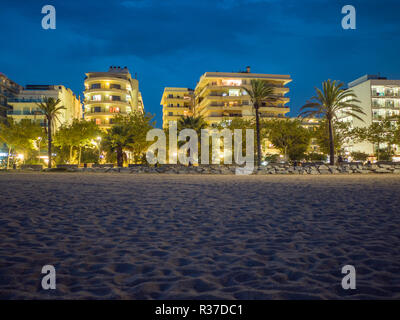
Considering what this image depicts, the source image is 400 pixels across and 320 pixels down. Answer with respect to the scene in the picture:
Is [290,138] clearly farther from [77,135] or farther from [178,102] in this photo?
[178,102]

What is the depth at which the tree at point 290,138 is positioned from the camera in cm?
5612

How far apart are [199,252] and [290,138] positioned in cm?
5450

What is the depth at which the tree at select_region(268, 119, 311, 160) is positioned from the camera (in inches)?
2210

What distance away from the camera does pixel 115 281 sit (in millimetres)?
3754

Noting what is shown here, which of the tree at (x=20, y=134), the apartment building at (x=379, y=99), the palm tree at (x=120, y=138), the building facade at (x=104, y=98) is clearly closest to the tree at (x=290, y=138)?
the palm tree at (x=120, y=138)

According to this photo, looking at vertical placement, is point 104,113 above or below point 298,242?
above

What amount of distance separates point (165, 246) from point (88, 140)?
52558 mm

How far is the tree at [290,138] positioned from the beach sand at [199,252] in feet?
159

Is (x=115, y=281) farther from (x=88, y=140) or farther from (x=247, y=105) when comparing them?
(x=247, y=105)

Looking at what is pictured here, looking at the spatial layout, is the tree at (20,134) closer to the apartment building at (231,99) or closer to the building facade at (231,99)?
the building facade at (231,99)

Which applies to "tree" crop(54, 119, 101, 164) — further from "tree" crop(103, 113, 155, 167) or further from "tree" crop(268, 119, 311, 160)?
"tree" crop(268, 119, 311, 160)

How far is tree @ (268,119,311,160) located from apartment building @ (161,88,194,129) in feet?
156

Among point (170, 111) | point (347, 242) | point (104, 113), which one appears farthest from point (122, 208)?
point (170, 111)
